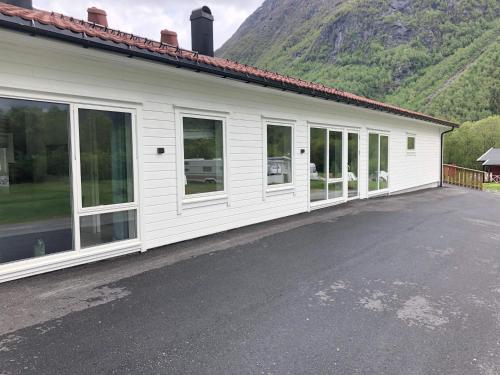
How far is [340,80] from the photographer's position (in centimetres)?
5206

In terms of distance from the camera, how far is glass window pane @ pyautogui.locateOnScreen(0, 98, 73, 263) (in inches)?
164

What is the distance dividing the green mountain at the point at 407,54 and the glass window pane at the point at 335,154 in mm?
41414

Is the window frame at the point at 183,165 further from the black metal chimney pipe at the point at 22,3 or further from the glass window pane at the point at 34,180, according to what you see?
the black metal chimney pipe at the point at 22,3

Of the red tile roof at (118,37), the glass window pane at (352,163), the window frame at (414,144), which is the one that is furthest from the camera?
the window frame at (414,144)

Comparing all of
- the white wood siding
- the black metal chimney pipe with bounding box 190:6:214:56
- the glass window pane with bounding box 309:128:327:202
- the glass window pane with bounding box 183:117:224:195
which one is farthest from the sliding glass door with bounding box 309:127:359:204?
the black metal chimney pipe with bounding box 190:6:214:56

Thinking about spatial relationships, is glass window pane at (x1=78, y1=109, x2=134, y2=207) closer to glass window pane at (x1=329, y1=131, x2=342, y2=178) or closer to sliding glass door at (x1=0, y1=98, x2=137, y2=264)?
sliding glass door at (x1=0, y1=98, x2=137, y2=264)

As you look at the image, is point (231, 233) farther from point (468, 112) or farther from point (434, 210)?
point (468, 112)

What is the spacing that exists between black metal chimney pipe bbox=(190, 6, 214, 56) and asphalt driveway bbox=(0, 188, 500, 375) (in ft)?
16.4

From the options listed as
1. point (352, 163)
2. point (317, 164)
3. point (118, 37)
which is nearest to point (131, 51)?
point (118, 37)

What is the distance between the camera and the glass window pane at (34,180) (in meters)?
4.16

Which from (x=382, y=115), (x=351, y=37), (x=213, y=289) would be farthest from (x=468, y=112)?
(x=213, y=289)

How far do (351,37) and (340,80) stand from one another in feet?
111

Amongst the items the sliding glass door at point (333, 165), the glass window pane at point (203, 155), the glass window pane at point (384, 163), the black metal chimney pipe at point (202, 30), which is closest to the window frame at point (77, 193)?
the glass window pane at point (203, 155)

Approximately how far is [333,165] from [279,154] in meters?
2.17
